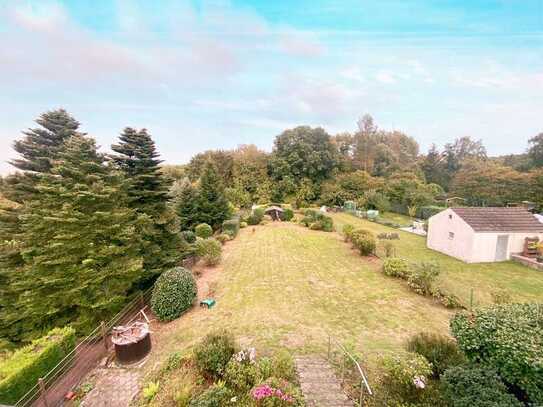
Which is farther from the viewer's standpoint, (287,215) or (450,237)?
(287,215)

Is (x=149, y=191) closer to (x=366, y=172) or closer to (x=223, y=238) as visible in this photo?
(x=223, y=238)

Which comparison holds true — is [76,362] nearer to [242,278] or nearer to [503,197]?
[242,278]

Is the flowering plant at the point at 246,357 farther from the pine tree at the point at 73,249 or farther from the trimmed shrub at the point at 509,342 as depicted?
the pine tree at the point at 73,249

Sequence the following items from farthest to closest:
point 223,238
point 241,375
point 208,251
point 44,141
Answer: point 223,238
point 208,251
point 44,141
point 241,375

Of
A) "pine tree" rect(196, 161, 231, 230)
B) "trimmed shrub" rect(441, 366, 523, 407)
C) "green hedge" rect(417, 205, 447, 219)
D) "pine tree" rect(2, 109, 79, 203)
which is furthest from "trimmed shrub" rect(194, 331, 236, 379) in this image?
"green hedge" rect(417, 205, 447, 219)

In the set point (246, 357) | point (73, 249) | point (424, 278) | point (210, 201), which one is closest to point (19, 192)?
point (73, 249)

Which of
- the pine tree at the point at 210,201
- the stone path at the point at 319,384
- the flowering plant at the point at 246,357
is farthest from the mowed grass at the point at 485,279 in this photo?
the pine tree at the point at 210,201

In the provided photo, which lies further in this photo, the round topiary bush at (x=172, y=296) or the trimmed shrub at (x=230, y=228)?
the trimmed shrub at (x=230, y=228)
